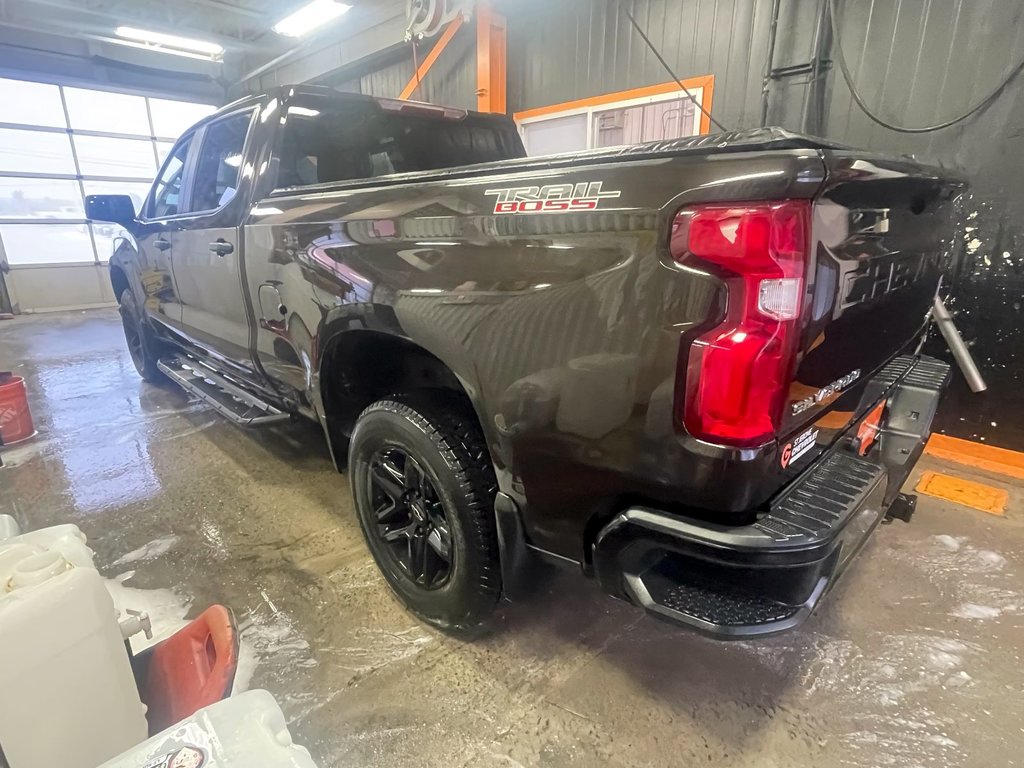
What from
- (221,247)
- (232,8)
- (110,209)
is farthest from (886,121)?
(232,8)

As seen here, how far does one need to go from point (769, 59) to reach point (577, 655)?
3931mm

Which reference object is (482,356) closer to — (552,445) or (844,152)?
(552,445)

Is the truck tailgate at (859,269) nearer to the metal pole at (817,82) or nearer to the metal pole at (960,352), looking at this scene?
the metal pole at (960,352)

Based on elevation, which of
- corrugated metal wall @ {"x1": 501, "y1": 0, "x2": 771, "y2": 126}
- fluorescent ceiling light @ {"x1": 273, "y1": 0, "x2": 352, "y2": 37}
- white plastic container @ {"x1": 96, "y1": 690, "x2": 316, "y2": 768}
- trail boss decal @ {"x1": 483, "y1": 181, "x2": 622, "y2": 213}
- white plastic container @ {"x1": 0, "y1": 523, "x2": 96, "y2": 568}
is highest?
fluorescent ceiling light @ {"x1": 273, "y1": 0, "x2": 352, "y2": 37}

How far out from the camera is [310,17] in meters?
7.97

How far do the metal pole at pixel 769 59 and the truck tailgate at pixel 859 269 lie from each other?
8.51 feet

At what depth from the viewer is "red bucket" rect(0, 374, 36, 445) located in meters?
3.62

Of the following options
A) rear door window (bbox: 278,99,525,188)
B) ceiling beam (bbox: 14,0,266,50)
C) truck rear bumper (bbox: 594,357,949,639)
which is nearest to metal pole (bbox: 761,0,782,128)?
rear door window (bbox: 278,99,525,188)

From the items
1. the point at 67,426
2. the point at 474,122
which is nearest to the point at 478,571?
the point at 474,122

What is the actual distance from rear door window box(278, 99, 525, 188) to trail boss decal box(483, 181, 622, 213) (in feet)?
5.10

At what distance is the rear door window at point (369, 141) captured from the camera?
8.45 feet

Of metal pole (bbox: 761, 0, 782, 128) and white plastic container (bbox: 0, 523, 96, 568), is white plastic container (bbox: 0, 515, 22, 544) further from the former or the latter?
Answer: metal pole (bbox: 761, 0, 782, 128)

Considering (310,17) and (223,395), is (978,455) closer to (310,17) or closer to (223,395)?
(223,395)

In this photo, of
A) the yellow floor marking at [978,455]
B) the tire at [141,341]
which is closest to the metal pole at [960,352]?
the yellow floor marking at [978,455]
